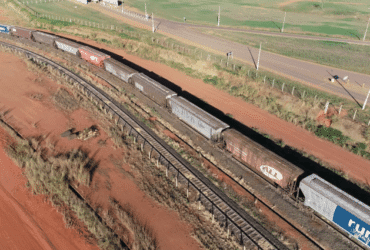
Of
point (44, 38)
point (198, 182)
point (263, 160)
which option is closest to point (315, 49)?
point (263, 160)

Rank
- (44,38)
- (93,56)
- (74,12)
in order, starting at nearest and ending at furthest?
(93,56)
(44,38)
(74,12)

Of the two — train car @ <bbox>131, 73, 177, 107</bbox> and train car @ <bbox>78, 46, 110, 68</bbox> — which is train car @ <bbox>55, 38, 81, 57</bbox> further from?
train car @ <bbox>131, 73, 177, 107</bbox>

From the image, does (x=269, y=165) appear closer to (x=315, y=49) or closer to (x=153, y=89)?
(x=153, y=89)

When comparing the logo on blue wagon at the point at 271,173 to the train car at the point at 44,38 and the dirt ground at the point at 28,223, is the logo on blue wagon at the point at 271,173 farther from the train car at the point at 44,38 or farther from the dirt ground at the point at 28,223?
the train car at the point at 44,38

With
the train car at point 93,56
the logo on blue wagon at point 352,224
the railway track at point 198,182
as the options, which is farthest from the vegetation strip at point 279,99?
the railway track at point 198,182

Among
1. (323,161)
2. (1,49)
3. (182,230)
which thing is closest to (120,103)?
(182,230)

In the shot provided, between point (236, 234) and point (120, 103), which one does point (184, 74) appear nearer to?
point (120, 103)

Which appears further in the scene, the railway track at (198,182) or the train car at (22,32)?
the train car at (22,32)
